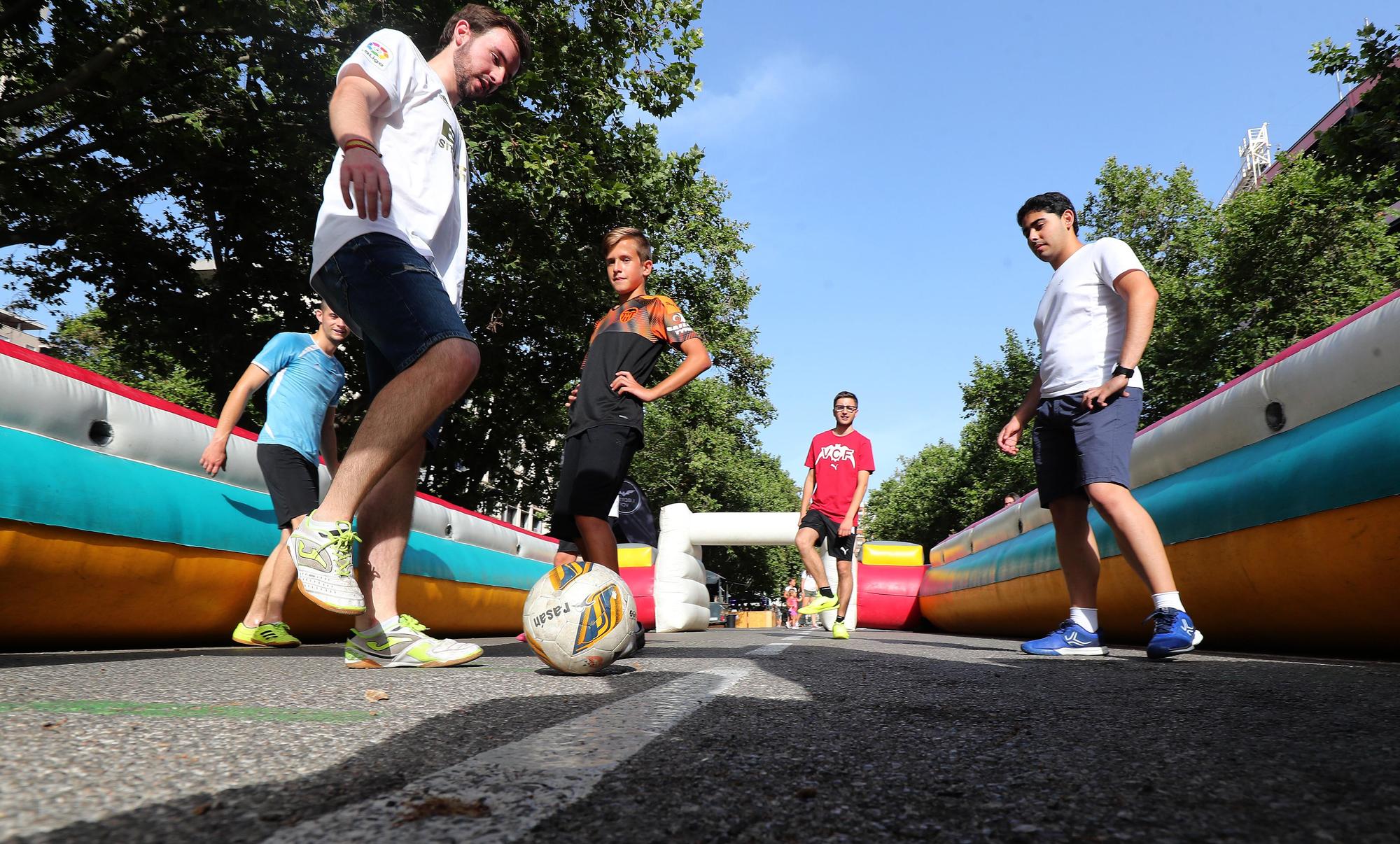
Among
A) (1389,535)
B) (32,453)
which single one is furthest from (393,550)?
(1389,535)

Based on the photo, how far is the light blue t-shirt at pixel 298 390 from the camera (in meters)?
5.07

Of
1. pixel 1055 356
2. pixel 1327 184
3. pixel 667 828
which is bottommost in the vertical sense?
pixel 667 828

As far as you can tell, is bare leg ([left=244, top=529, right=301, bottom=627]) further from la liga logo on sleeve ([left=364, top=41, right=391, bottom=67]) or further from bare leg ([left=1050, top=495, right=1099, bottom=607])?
bare leg ([left=1050, top=495, right=1099, bottom=607])

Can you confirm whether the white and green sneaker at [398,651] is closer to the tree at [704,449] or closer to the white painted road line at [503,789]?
the white painted road line at [503,789]

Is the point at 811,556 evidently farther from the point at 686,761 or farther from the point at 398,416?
the point at 686,761

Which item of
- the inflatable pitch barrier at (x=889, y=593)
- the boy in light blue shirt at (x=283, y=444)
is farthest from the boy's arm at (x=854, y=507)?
the inflatable pitch barrier at (x=889, y=593)

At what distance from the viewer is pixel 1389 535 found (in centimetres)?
365

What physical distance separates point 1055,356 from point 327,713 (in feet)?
13.5

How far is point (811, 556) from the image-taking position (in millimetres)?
8492

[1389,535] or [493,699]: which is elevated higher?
[1389,535]

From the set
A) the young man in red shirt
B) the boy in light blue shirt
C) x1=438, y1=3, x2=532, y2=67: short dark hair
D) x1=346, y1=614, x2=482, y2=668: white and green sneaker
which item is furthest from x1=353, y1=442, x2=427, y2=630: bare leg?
the young man in red shirt

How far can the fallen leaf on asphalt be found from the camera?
1.06m

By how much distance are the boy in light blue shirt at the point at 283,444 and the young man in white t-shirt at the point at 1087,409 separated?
13.8ft

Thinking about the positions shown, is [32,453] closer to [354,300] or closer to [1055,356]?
[354,300]
